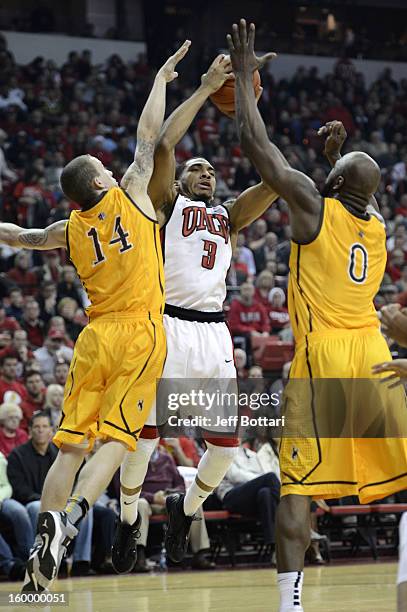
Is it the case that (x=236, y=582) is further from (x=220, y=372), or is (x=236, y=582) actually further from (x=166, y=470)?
(x=220, y=372)

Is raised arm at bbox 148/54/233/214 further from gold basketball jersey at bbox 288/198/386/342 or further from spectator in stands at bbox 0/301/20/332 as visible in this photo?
spectator in stands at bbox 0/301/20/332

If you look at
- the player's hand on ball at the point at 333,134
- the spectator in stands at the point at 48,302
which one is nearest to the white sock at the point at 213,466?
the player's hand on ball at the point at 333,134

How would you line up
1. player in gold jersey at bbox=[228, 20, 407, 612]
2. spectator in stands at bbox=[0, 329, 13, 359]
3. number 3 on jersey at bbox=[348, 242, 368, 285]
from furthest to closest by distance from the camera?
spectator in stands at bbox=[0, 329, 13, 359] → number 3 on jersey at bbox=[348, 242, 368, 285] → player in gold jersey at bbox=[228, 20, 407, 612]

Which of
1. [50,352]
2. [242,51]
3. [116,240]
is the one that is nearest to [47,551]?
[116,240]

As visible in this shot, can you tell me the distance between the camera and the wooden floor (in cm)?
718

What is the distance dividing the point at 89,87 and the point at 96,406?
1539cm

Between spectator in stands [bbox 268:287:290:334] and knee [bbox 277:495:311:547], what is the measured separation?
961cm

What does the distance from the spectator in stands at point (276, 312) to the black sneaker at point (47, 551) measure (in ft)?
30.6

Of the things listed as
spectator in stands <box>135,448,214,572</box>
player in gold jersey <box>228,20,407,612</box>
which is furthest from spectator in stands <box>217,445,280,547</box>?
player in gold jersey <box>228,20,407,612</box>

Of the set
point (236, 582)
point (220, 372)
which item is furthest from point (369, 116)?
point (220, 372)

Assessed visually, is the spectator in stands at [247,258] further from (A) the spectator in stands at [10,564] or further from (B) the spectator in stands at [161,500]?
(A) the spectator in stands at [10,564]

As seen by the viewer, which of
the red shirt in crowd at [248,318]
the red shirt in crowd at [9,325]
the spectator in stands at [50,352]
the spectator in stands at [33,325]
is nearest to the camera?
the spectator in stands at [50,352]

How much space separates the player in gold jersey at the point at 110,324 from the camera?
5.97 meters

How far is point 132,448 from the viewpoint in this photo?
6.08m
